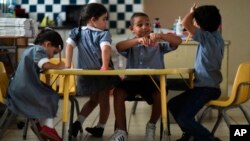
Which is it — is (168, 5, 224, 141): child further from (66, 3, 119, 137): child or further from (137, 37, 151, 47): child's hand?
(66, 3, 119, 137): child

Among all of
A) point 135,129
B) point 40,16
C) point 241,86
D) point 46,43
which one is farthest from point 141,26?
point 40,16

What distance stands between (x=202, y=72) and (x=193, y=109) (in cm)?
22

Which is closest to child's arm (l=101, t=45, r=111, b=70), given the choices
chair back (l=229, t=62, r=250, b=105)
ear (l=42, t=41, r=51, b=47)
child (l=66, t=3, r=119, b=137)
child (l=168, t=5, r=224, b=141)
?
child (l=66, t=3, r=119, b=137)

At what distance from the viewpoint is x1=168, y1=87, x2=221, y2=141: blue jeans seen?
1.93 meters

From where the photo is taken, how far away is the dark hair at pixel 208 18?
6.75 feet

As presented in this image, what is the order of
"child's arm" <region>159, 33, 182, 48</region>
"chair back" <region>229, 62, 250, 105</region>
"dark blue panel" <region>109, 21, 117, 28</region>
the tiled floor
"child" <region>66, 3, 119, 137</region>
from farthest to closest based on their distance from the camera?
"dark blue panel" <region>109, 21, 117, 28</region>
the tiled floor
"child" <region>66, 3, 119, 137</region>
"child's arm" <region>159, 33, 182, 48</region>
"chair back" <region>229, 62, 250, 105</region>

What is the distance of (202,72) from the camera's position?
203cm

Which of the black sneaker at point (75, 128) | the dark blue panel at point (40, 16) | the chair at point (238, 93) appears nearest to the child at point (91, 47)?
the black sneaker at point (75, 128)

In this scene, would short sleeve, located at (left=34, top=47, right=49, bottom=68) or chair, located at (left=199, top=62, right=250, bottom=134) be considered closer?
short sleeve, located at (left=34, top=47, right=49, bottom=68)

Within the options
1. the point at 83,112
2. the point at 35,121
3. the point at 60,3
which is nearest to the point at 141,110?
the point at 83,112

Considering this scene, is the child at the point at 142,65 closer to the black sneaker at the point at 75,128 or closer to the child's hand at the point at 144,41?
the child's hand at the point at 144,41

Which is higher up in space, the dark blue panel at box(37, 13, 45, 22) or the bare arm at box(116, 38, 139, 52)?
the dark blue panel at box(37, 13, 45, 22)

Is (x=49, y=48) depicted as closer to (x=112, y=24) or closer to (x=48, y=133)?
(x=48, y=133)

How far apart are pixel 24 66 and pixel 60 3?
9.16 feet
